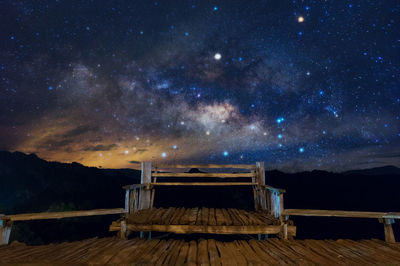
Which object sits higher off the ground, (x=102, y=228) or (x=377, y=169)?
(x=377, y=169)

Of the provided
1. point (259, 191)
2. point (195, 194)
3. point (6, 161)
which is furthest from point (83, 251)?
point (6, 161)

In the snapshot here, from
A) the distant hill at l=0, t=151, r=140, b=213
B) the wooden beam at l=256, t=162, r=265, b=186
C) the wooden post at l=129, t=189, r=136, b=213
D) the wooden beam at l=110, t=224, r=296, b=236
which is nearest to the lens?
the wooden beam at l=110, t=224, r=296, b=236

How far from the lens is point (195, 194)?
4772 centimetres

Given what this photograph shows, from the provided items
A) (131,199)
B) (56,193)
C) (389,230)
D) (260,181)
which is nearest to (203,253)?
(131,199)

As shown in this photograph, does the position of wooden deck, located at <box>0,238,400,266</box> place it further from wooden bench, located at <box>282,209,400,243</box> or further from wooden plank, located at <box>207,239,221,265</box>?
wooden bench, located at <box>282,209,400,243</box>

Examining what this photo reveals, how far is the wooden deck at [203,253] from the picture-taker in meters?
3.15

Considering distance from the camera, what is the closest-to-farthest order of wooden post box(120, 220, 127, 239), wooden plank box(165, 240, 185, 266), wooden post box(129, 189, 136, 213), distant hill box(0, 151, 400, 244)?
wooden plank box(165, 240, 185, 266) < wooden post box(120, 220, 127, 239) < wooden post box(129, 189, 136, 213) < distant hill box(0, 151, 400, 244)

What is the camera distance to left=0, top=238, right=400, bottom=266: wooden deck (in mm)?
3148

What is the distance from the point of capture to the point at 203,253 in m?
3.53

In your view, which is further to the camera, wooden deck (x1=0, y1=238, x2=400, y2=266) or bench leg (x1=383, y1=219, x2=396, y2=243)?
bench leg (x1=383, y1=219, x2=396, y2=243)

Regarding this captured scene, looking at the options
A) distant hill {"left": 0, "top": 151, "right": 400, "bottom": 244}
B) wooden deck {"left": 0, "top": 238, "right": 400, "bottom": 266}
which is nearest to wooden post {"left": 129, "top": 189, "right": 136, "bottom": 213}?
wooden deck {"left": 0, "top": 238, "right": 400, "bottom": 266}

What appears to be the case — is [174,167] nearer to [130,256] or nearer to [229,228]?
[229,228]

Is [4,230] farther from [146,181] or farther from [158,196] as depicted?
[158,196]

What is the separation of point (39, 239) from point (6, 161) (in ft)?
270
